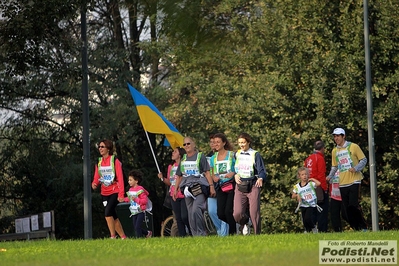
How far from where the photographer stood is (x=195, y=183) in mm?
18188

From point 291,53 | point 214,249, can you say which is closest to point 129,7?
point 291,53

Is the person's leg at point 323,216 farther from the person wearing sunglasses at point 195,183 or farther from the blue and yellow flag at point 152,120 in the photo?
the blue and yellow flag at point 152,120

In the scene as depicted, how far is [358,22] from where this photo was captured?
30.9m

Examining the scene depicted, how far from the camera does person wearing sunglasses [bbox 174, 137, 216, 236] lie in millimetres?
18172

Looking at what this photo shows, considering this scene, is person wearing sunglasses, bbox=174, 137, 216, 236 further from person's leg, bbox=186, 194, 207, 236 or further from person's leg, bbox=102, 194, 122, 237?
person's leg, bbox=102, 194, 122, 237

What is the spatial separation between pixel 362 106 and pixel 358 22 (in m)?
2.36

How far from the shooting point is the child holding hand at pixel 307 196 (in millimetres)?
20078

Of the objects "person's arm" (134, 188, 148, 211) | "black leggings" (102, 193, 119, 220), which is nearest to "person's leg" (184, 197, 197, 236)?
"black leggings" (102, 193, 119, 220)

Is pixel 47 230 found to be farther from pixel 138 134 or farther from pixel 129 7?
pixel 129 7

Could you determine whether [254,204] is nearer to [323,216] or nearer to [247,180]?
[247,180]

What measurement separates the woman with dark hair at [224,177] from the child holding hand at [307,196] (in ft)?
6.41

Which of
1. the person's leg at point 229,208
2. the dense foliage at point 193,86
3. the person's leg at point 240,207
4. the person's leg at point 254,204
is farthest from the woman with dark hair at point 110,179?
the dense foliage at point 193,86

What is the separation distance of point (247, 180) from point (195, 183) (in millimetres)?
937

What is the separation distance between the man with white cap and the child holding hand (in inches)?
40.0
